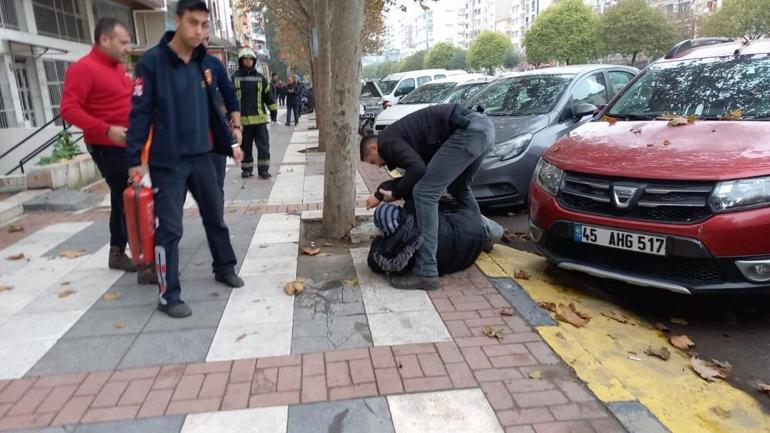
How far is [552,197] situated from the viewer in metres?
4.21

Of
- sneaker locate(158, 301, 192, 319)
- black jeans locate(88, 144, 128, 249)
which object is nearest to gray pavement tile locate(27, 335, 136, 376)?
sneaker locate(158, 301, 192, 319)

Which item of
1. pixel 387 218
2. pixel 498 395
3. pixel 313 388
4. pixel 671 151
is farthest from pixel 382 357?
pixel 671 151

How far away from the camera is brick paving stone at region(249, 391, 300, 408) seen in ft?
9.11

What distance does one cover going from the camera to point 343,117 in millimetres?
5219

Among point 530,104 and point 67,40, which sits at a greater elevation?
point 67,40

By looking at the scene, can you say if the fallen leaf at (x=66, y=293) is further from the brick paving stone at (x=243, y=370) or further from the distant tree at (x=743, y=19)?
the distant tree at (x=743, y=19)

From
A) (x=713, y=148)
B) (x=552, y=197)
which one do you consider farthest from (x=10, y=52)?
(x=713, y=148)

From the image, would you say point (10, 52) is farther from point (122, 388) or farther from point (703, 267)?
point (703, 267)

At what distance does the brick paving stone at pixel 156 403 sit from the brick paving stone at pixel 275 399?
43 cm

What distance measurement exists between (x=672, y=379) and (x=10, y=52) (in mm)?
13472

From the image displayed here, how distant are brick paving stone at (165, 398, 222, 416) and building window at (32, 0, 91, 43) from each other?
13503 millimetres

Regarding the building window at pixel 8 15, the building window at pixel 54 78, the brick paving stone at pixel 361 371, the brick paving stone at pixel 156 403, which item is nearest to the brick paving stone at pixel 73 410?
the brick paving stone at pixel 156 403

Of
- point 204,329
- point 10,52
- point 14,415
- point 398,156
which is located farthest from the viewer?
point 10,52

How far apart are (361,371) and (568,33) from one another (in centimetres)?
6536
